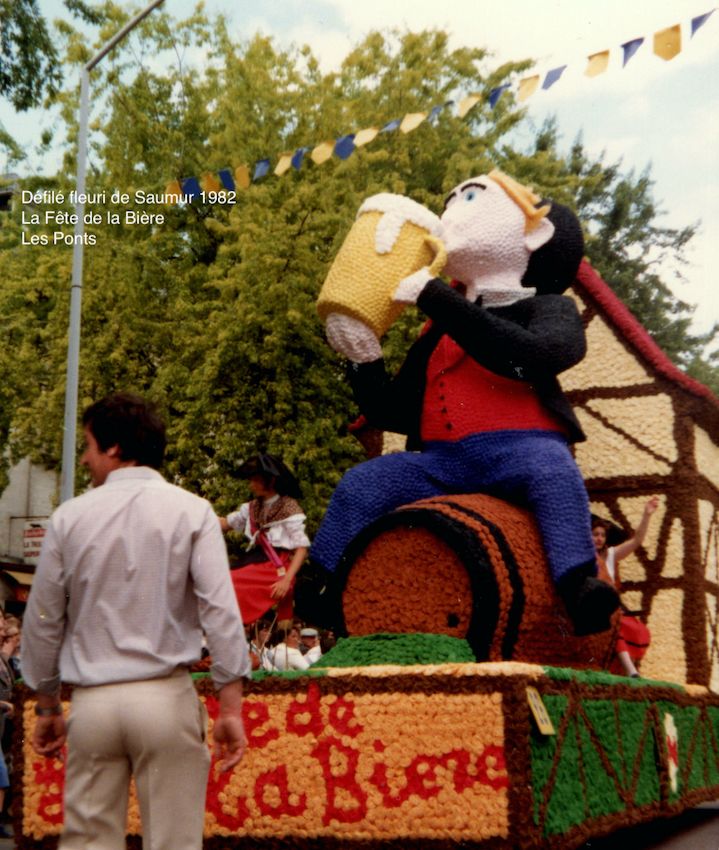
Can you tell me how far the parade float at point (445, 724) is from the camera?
15.8 feet

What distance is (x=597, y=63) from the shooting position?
757 centimetres

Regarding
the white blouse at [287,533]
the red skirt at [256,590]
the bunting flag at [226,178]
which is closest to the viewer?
the red skirt at [256,590]

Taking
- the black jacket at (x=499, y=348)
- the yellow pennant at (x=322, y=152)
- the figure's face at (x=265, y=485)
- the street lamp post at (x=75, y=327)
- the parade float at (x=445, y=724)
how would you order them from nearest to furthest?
the parade float at (x=445, y=724) → the black jacket at (x=499, y=348) → the figure's face at (x=265, y=485) → the yellow pennant at (x=322, y=152) → the street lamp post at (x=75, y=327)

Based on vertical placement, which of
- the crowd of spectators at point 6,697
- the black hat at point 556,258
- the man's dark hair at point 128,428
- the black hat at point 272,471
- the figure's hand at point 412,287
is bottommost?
the crowd of spectators at point 6,697

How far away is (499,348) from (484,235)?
2.30ft

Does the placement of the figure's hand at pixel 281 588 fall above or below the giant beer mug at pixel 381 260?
below

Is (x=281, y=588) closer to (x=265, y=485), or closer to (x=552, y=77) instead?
(x=265, y=485)

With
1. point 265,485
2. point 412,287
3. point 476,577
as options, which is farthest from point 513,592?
point 265,485

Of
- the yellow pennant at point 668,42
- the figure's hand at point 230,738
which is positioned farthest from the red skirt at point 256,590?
the yellow pennant at point 668,42

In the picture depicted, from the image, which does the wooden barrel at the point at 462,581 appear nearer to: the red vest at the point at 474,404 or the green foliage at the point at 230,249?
the red vest at the point at 474,404

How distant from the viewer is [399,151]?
17297 mm

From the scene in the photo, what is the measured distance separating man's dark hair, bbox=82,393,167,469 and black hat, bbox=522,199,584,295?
10.3 ft

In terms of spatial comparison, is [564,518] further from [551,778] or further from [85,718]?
[85,718]

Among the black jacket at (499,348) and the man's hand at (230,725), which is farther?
the black jacket at (499,348)
